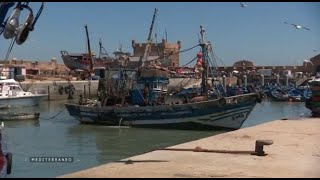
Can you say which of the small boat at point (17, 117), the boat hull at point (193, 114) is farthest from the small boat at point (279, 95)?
the small boat at point (17, 117)

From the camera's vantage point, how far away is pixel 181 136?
76.6 feet

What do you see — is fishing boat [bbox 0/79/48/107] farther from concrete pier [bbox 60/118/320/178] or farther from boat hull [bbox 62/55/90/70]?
boat hull [bbox 62/55/90/70]

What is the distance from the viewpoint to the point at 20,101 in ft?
128

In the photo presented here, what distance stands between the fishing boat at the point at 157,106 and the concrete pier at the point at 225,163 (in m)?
11.1

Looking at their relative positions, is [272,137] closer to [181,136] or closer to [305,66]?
[181,136]

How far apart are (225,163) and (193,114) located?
15.6 m

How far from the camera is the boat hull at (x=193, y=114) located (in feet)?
81.6

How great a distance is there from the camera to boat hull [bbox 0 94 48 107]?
3738 centimetres

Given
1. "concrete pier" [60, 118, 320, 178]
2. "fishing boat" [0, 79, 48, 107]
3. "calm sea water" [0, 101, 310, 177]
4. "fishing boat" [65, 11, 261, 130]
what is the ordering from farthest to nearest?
1. "fishing boat" [0, 79, 48, 107]
2. "fishing boat" [65, 11, 261, 130]
3. "calm sea water" [0, 101, 310, 177]
4. "concrete pier" [60, 118, 320, 178]

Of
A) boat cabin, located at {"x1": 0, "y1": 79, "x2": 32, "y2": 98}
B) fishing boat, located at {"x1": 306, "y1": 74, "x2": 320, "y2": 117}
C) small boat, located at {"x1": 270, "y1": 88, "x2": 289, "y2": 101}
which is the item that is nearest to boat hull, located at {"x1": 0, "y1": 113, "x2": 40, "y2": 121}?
boat cabin, located at {"x1": 0, "y1": 79, "x2": 32, "y2": 98}

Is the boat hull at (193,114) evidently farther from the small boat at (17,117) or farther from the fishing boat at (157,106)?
the small boat at (17,117)

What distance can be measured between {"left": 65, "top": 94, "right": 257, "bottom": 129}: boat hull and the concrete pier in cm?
1099

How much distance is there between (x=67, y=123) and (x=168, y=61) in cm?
4438

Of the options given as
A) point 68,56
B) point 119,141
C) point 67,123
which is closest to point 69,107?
point 67,123
